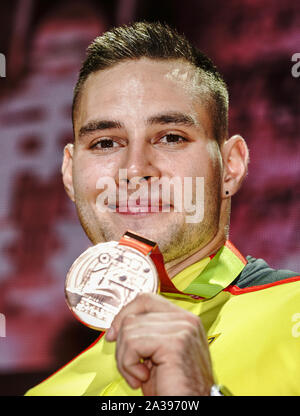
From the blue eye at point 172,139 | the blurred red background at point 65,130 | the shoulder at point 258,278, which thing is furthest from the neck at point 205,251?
the blurred red background at point 65,130

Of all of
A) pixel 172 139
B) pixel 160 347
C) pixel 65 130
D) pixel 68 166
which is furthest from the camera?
pixel 65 130

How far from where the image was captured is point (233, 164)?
4.78 feet

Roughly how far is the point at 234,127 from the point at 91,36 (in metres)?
0.81

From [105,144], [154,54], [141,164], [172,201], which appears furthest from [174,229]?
[154,54]

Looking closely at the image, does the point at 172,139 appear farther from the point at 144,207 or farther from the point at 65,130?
the point at 65,130

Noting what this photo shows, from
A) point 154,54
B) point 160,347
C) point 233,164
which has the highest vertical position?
point 154,54

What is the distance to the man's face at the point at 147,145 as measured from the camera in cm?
124

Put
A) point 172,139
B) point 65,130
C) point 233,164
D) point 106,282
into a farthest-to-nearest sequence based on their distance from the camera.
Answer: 1. point 65,130
2. point 233,164
3. point 172,139
4. point 106,282

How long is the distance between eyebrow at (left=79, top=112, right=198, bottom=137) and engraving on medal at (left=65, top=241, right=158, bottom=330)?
395 millimetres

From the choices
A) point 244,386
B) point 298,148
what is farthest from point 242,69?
point 244,386

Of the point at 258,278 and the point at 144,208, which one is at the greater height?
the point at 144,208

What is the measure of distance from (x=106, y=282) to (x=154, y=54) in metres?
0.69

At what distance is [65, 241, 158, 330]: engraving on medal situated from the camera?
2.96ft

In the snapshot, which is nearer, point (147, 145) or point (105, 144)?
point (147, 145)
